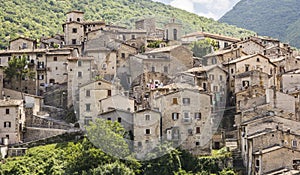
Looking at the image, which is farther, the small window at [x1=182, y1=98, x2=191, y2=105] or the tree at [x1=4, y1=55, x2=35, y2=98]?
the tree at [x1=4, y1=55, x2=35, y2=98]

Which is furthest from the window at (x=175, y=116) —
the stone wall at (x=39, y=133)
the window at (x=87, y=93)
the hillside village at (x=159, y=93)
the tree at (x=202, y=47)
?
the tree at (x=202, y=47)

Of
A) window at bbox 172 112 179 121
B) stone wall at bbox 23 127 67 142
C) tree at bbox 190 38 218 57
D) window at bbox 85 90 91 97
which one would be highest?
tree at bbox 190 38 218 57

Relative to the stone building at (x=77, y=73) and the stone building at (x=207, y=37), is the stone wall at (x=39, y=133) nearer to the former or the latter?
the stone building at (x=77, y=73)

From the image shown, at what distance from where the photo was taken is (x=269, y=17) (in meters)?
145

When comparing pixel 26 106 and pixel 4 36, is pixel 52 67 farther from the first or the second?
pixel 4 36

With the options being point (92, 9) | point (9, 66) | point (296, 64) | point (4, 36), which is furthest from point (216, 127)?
point (92, 9)

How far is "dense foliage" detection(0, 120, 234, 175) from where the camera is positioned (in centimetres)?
4703

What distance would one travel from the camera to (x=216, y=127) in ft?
172

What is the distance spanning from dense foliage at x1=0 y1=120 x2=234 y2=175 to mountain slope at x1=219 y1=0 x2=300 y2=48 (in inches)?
3069

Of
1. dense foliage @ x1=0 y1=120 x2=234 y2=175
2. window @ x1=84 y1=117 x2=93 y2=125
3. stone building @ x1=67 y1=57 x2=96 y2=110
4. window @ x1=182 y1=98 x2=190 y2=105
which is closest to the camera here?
dense foliage @ x1=0 y1=120 x2=234 y2=175

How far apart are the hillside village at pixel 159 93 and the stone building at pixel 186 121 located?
0.25ft

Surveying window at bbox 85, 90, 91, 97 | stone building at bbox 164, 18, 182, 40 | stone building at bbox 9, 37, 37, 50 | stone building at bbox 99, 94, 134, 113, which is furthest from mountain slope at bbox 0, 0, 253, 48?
stone building at bbox 99, 94, 134, 113

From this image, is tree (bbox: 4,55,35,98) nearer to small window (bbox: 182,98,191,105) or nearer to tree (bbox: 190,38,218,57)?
tree (bbox: 190,38,218,57)

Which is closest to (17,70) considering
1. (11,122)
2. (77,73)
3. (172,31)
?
(77,73)
